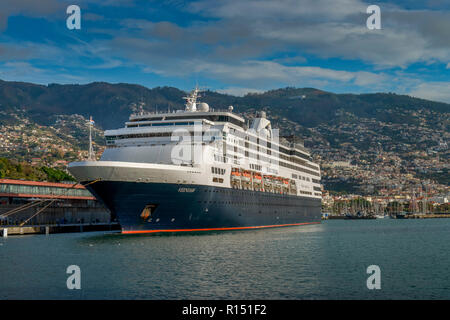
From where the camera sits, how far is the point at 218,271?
24.2 m

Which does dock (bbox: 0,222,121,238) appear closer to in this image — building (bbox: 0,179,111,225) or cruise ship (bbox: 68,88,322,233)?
building (bbox: 0,179,111,225)

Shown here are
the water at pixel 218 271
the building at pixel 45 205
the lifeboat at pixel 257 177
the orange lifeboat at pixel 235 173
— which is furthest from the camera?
the lifeboat at pixel 257 177

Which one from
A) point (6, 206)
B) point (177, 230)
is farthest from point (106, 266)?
point (6, 206)

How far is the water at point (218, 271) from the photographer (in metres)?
19.5

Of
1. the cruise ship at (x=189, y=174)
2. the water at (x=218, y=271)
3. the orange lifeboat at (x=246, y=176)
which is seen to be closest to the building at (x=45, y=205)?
→ the cruise ship at (x=189, y=174)

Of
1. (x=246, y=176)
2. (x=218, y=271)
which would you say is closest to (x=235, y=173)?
(x=246, y=176)

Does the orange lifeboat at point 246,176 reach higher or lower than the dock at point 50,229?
higher

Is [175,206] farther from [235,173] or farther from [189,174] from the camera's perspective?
[235,173]

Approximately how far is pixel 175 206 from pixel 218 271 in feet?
61.3

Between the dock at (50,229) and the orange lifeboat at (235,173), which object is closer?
the dock at (50,229)

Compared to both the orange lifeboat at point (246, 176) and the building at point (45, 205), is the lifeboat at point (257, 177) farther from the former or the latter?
the building at point (45, 205)

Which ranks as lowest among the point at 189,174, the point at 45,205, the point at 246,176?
the point at 45,205

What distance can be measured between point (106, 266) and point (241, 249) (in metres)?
10.7
